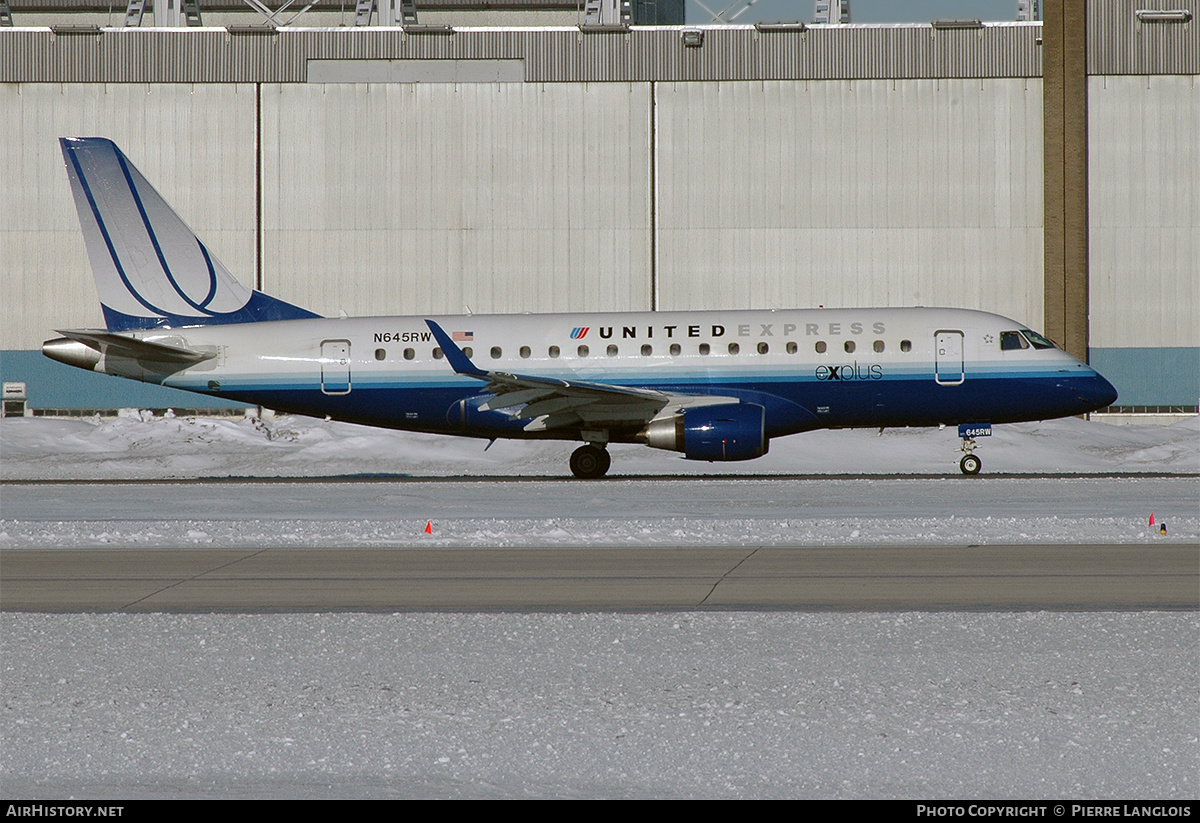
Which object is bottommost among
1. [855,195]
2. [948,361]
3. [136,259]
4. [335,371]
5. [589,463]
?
[589,463]

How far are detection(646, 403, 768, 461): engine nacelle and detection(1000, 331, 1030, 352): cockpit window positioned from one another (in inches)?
226

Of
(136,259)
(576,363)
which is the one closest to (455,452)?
(576,363)

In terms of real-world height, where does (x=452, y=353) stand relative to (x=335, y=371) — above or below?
above

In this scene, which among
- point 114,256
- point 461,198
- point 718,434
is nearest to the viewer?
point 718,434

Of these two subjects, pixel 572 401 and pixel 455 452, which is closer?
pixel 572 401

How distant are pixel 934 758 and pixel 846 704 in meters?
1.08

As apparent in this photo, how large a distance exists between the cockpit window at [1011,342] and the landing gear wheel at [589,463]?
363 inches

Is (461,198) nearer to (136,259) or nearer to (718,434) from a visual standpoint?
(136,259)

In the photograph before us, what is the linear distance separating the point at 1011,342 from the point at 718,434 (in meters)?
7.17

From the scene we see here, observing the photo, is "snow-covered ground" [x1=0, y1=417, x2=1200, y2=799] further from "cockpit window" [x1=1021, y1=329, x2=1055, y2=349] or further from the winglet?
the winglet

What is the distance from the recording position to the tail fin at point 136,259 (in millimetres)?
30438

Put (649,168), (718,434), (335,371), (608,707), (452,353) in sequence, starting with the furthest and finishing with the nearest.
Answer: (649,168)
(335,371)
(452,353)
(718,434)
(608,707)

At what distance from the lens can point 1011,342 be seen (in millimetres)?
28016

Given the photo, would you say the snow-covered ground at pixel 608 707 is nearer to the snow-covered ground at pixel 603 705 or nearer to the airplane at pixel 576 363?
the snow-covered ground at pixel 603 705
